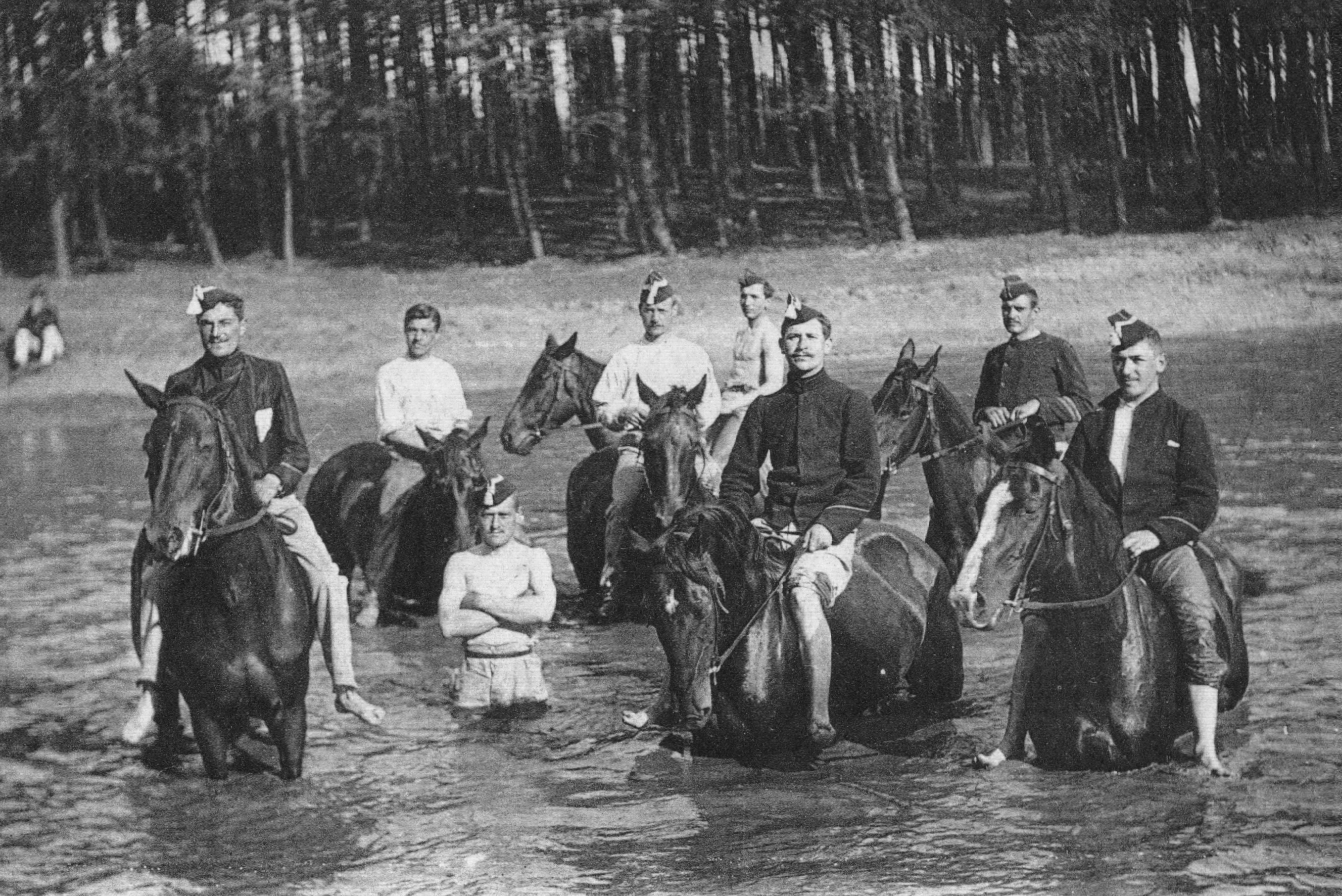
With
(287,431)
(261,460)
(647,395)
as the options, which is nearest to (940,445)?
(647,395)

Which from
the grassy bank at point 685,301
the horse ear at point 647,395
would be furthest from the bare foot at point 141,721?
the grassy bank at point 685,301

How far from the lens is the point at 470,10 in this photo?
108ft

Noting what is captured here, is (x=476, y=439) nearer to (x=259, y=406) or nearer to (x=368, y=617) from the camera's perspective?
(x=368, y=617)

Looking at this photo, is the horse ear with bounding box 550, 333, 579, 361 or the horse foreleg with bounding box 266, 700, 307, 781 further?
the horse ear with bounding box 550, 333, 579, 361

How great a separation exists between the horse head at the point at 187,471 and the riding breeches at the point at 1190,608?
4136 millimetres

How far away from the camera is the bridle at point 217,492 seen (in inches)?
283

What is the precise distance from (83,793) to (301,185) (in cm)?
3030

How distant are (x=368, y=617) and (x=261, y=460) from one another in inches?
177

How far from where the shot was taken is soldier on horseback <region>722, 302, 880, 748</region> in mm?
7613

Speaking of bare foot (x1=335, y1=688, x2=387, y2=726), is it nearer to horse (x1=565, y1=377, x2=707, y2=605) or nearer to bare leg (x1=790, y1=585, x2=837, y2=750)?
horse (x1=565, y1=377, x2=707, y2=605)

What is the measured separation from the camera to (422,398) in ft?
37.7

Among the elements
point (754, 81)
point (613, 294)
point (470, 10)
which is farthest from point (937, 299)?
point (470, 10)

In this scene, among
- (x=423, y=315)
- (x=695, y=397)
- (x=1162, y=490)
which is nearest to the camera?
(x=1162, y=490)

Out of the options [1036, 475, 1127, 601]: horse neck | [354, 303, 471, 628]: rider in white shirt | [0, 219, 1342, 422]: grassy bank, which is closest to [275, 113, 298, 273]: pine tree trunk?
[0, 219, 1342, 422]: grassy bank
